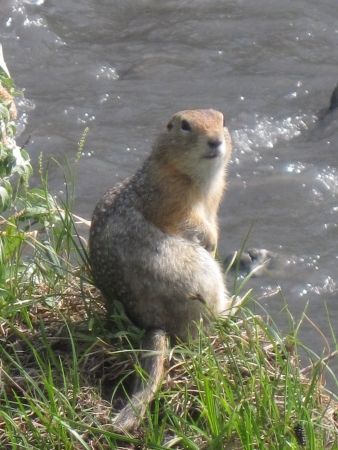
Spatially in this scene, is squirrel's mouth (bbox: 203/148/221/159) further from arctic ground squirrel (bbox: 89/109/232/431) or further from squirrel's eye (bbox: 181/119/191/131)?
squirrel's eye (bbox: 181/119/191/131)

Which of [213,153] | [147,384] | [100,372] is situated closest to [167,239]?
[213,153]

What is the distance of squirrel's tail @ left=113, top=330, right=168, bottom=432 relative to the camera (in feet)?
15.0

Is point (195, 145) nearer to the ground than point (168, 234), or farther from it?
farther from it

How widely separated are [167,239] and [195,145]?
0.49 meters

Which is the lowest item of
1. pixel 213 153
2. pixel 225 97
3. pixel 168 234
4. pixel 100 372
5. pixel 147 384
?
pixel 225 97

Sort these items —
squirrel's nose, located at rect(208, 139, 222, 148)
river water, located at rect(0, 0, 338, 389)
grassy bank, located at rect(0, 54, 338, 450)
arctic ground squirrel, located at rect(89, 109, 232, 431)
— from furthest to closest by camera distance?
river water, located at rect(0, 0, 338, 389), squirrel's nose, located at rect(208, 139, 222, 148), arctic ground squirrel, located at rect(89, 109, 232, 431), grassy bank, located at rect(0, 54, 338, 450)

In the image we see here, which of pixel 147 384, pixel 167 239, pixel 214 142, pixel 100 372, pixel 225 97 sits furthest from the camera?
pixel 225 97

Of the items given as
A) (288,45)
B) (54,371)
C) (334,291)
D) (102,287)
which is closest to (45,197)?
(102,287)

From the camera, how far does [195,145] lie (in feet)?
18.5

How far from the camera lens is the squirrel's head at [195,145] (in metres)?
5.59

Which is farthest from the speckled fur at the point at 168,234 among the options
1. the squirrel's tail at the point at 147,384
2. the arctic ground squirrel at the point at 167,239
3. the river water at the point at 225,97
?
the river water at the point at 225,97

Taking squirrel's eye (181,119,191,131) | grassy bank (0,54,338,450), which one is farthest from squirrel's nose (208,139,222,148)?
grassy bank (0,54,338,450)

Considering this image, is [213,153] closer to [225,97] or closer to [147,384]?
[147,384]

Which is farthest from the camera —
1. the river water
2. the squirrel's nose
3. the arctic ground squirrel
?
the river water
